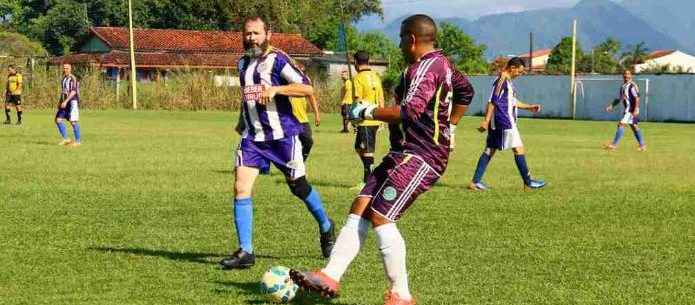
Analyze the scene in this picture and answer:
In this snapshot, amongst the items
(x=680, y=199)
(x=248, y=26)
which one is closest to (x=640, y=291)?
(x=248, y=26)

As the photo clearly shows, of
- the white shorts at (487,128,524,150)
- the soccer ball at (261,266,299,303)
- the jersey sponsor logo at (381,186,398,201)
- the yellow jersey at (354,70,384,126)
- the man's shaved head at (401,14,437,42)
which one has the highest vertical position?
the man's shaved head at (401,14,437,42)

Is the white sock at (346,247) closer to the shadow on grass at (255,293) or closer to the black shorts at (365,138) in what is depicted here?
the shadow on grass at (255,293)

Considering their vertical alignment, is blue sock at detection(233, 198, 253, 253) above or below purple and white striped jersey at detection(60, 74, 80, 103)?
below

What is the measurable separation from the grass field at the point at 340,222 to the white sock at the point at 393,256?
0.63 meters

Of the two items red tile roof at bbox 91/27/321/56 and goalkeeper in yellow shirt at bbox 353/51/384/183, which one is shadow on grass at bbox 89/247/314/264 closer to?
goalkeeper in yellow shirt at bbox 353/51/384/183

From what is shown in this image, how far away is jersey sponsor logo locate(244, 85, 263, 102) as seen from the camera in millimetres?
8336

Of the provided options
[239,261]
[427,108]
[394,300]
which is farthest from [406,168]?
[239,261]

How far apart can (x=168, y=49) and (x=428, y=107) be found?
77.4 meters

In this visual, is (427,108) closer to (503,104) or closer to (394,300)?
(394,300)

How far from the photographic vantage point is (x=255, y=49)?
838 centimetres

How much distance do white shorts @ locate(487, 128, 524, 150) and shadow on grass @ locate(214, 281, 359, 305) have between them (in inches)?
306

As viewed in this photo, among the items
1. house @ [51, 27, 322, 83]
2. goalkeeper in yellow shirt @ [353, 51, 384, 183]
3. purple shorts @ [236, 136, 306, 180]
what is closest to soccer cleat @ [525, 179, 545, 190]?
goalkeeper in yellow shirt @ [353, 51, 384, 183]

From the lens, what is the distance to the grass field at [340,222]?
7.56 meters

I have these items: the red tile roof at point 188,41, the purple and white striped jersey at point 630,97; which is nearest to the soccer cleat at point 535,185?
the purple and white striped jersey at point 630,97
